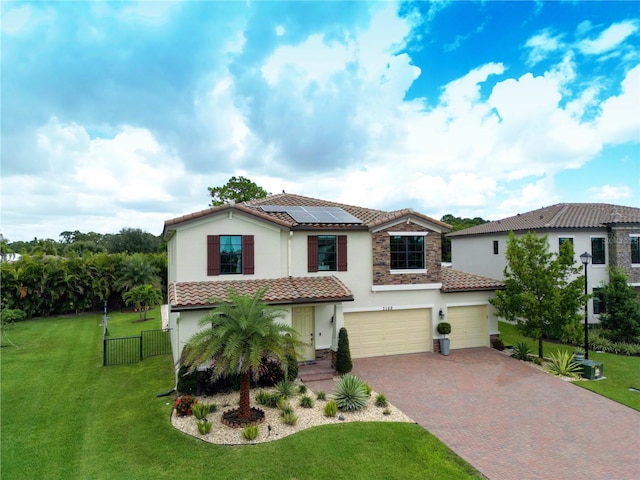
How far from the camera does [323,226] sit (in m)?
15.8

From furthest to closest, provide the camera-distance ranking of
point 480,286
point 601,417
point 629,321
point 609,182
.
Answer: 1. point 609,182
2. point 629,321
3. point 480,286
4. point 601,417

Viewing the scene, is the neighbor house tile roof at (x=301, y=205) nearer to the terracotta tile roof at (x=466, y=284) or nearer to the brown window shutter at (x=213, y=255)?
the brown window shutter at (x=213, y=255)

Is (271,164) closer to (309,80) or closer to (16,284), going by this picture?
(309,80)

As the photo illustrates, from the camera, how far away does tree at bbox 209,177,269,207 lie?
39.8 meters

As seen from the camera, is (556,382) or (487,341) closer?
(556,382)

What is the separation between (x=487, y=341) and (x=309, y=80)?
16065 mm

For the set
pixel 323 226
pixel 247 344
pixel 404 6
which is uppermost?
pixel 404 6

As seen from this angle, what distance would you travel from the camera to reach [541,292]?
1574cm

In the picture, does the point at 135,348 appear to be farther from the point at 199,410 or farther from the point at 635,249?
the point at 635,249

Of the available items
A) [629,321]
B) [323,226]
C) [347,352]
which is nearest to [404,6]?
[323,226]

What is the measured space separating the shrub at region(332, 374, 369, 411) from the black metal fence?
965 centimetres

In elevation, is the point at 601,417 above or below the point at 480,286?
below

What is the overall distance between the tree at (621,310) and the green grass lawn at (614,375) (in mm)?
1987

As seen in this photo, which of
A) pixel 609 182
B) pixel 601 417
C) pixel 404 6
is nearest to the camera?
pixel 601 417
